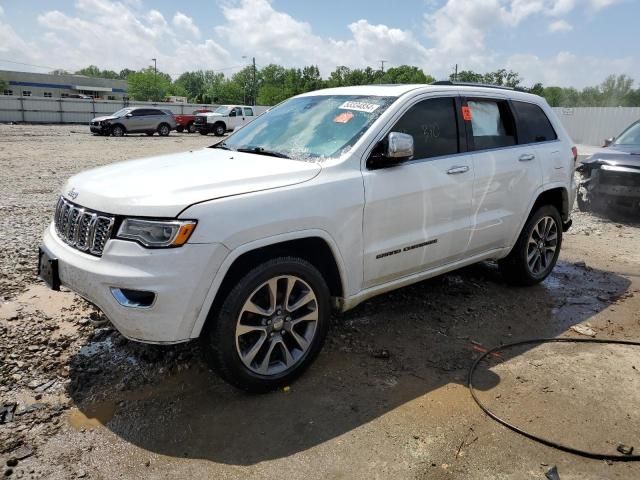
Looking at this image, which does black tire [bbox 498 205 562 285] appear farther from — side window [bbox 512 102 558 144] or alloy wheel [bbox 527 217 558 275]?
side window [bbox 512 102 558 144]

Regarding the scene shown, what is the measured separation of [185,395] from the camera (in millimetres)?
3254

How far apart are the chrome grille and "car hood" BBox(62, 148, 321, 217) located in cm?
5

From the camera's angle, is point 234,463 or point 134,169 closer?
point 234,463

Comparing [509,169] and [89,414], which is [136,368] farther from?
[509,169]

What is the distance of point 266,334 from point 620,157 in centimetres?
758

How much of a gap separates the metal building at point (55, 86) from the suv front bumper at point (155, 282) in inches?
2970

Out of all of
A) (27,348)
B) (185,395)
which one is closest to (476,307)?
(185,395)

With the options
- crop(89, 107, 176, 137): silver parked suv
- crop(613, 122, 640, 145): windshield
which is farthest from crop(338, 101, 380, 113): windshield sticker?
crop(89, 107, 176, 137): silver parked suv

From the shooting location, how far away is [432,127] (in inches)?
160

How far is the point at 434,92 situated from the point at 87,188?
2.63 m

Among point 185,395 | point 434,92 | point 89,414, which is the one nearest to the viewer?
point 89,414

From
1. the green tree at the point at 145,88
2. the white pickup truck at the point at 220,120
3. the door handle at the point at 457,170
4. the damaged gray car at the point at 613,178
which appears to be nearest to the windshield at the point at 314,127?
the door handle at the point at 457,170

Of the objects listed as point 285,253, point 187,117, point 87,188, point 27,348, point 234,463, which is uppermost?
point 187,117

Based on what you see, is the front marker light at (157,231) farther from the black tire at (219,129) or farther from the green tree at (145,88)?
the green tree at (145,88)
